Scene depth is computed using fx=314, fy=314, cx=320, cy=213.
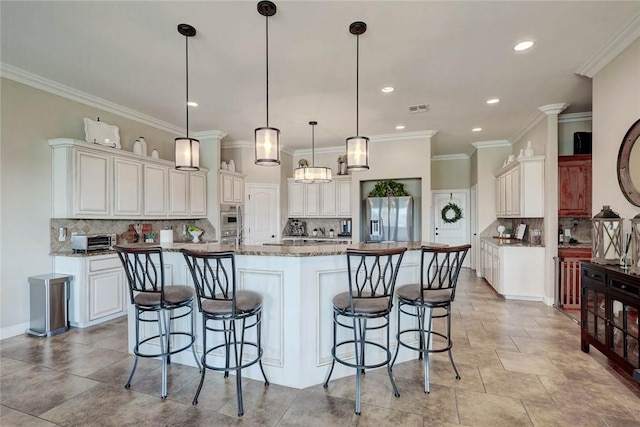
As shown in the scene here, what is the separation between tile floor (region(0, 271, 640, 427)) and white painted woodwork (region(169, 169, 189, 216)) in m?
2.46

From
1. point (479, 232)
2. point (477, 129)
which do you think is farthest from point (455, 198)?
point (477, 129)

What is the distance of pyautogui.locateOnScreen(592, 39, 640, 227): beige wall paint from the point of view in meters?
2.82

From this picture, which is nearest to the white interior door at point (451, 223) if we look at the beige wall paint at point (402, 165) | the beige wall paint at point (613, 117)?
the beige wall paint at point (402, 165)

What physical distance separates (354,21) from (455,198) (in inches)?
254

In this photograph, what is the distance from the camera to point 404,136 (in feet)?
19.8

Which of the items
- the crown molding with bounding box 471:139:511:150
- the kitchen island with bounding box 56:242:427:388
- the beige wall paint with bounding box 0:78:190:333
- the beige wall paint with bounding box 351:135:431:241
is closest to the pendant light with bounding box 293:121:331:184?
the beige wall paint with bounding box 351:135:431:241

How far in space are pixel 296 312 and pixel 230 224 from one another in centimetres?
412

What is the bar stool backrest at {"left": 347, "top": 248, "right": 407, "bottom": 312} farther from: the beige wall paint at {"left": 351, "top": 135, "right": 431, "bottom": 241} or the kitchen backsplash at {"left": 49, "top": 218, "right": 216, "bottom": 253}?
the kitchen backsplash at {"left": 49, "top": 218, "right": 216, "bottom": 253}

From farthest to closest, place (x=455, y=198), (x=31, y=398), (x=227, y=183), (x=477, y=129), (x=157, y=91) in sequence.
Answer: (x=455, y=198) < (x=227, y=183) < (x=477, y=129) < (x=157, y=91) < (x=31, y=398)

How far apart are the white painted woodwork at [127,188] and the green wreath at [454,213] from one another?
22.2ft

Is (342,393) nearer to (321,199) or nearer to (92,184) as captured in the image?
(92,184)

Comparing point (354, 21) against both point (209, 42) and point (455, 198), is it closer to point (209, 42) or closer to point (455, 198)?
point (209, 42)

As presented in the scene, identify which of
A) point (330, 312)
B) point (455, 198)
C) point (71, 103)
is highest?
point (71, 103)

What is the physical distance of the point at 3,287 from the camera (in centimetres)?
347
